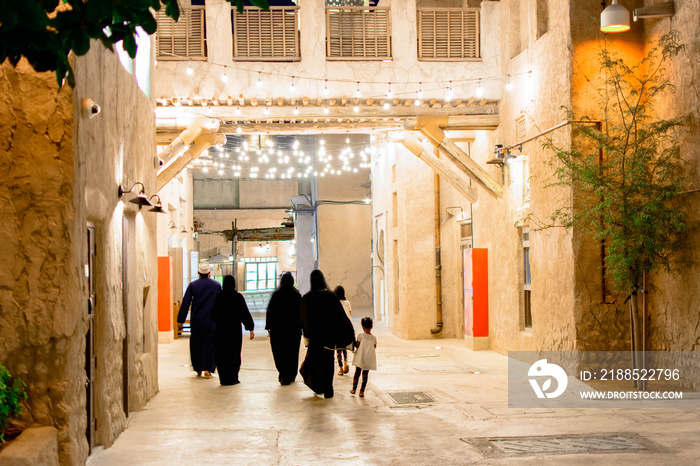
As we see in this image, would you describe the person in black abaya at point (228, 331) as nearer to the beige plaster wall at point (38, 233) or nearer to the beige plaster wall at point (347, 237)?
the beige plaster wall at point (38, 233)

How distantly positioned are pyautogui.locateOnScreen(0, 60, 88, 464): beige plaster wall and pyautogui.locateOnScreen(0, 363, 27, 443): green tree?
125 millimetres

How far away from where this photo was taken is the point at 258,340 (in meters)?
16.8

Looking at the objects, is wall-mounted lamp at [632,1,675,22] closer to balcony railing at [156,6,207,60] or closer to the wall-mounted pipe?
balcony railing at [156,6,207,60]

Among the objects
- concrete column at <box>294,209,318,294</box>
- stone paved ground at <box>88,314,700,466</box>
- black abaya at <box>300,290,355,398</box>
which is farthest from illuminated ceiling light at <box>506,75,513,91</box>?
concrete column at <box>294,209,318,294</box>

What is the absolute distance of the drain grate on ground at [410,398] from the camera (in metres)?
8.32

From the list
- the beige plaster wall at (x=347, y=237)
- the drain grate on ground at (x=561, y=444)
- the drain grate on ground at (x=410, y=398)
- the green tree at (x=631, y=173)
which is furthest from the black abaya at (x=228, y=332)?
the beige plaster wall at (x=347, y=237)

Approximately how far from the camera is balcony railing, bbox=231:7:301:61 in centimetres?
1241

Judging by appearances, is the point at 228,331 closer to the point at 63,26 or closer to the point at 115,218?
the point at 115,218

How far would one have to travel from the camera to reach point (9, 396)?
4672 mm

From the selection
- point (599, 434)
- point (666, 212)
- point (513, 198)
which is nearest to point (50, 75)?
point (599, 434)

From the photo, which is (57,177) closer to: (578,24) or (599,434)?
(599,434)

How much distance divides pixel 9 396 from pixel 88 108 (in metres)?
2.16

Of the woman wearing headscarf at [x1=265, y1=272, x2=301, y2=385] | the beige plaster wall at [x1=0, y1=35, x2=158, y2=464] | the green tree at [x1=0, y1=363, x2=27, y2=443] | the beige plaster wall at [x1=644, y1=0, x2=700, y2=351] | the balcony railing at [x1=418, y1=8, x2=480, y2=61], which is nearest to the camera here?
the green tree at [x1=0, y1=363, x2=27, y2=443]

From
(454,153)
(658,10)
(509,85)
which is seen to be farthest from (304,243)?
(658,10)
